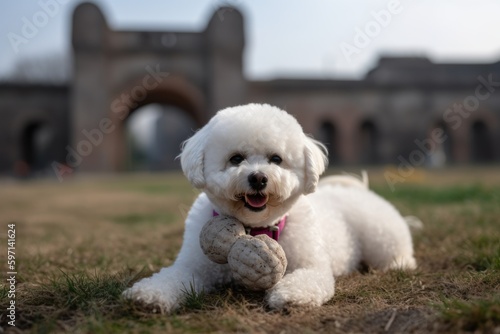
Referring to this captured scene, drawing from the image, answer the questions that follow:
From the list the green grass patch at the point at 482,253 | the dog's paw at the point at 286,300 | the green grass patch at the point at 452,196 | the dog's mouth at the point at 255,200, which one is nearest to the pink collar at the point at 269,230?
the dog's mouth at the point at 255,200

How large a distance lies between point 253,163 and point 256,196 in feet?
0.51

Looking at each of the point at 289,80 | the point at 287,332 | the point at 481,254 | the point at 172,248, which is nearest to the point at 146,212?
the point at 172,248

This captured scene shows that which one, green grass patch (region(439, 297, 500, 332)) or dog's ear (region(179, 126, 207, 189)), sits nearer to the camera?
green grass patch (region(439, 297, 500, 332))

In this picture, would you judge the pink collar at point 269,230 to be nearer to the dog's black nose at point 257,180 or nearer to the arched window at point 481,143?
the dog's black nose at point 257,180

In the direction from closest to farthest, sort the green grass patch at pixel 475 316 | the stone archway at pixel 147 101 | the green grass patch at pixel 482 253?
the green grass patch at pixel 475 316 < the green grass patch at pixel 482 253 < the stone archway at pixel 147 101

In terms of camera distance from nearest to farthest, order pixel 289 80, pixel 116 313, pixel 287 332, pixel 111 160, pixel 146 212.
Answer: pixel 287 332 < pixel 116 313 < pixel 146 212 < pixel 111 160 < pixel 289 80

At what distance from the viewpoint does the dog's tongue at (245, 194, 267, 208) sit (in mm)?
2213

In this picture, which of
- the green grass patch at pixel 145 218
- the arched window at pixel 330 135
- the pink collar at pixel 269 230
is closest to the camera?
the pink collar at pixel 269 230

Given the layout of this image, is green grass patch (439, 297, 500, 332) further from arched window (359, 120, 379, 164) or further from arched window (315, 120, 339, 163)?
arched window (359, 120, 379, 164)

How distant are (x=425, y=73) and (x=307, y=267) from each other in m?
28.8

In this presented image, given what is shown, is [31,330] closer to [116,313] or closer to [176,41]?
[116,313]

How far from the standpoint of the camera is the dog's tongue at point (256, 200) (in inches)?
87.1

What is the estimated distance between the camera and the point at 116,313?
6.61 feet

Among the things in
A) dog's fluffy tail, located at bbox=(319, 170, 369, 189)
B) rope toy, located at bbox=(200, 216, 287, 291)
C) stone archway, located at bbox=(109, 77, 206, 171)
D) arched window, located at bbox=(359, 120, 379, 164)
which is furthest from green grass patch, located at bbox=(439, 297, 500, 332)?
arched window, located at bbox=(359, 120, 379, 164)
